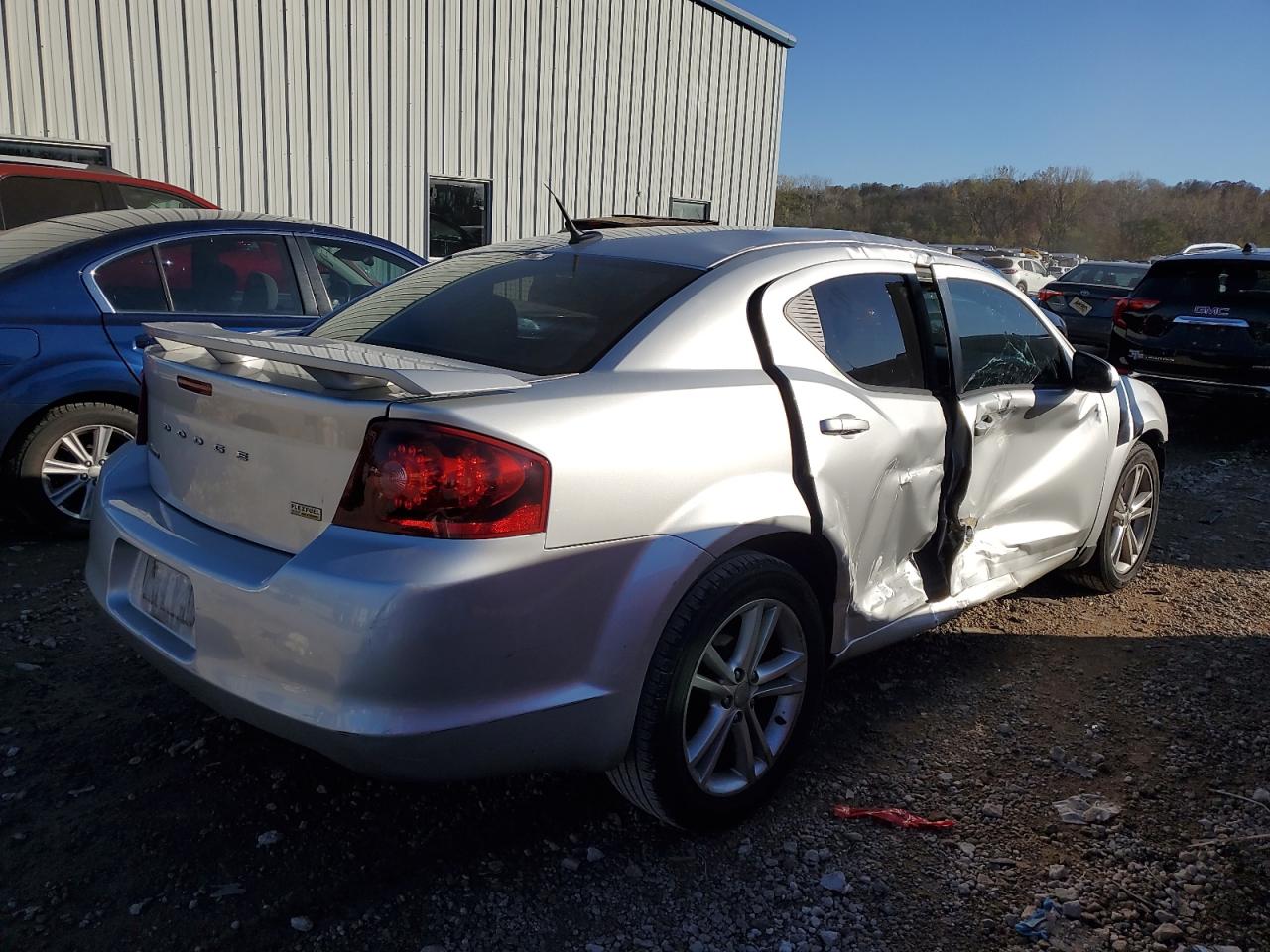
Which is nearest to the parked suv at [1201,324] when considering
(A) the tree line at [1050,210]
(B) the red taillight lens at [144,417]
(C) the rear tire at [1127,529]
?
(C) the rear tire at [1127,529]

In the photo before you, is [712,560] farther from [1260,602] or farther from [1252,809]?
[1260,602]

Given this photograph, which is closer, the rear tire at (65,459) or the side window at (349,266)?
the rear tire at (65,459)

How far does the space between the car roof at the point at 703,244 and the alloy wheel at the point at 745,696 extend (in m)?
1.04

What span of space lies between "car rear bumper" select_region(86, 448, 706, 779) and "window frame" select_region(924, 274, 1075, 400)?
1478mm

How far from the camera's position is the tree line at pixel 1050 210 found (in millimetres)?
74688

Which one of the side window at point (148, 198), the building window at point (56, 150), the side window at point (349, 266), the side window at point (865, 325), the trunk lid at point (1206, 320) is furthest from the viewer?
the building window at point (56, 150)

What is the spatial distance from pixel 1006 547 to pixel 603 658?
6.83 ft

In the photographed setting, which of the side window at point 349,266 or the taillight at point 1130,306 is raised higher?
the side window at point 349,266

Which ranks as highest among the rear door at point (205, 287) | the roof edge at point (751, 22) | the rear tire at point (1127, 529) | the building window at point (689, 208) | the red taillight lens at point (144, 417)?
the roof edge at point (751, 22)

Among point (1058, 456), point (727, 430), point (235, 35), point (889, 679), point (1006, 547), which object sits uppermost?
point (235, 35)

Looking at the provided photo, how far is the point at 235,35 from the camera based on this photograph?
9.75m

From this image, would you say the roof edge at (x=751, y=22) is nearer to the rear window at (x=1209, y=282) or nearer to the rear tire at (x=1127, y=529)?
the rear window at (x=1209, y=282)

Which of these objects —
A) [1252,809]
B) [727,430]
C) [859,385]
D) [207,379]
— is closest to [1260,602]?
[1252,809]

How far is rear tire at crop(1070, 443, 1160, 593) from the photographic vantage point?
4.51 meters
